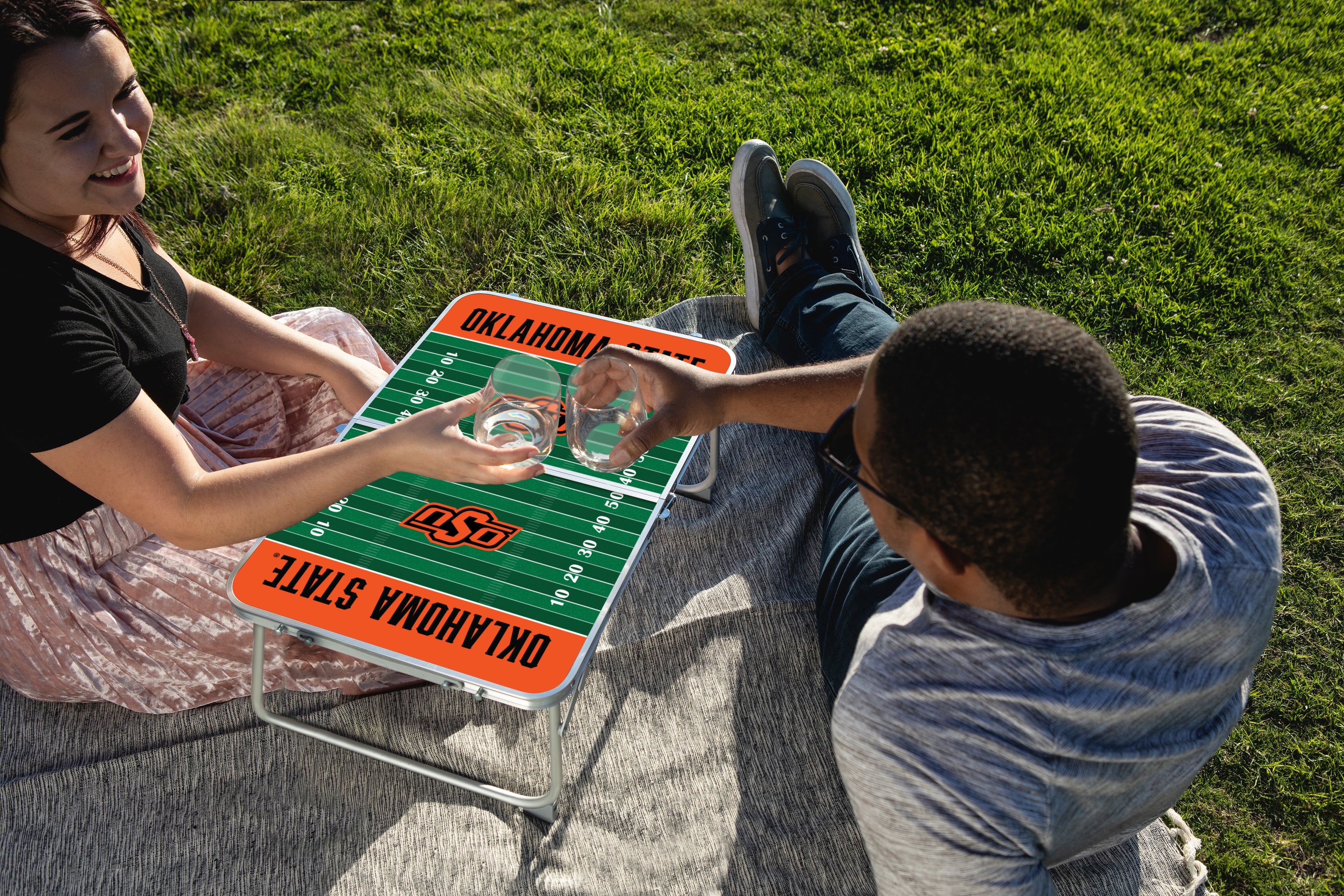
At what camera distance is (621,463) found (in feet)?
8.25

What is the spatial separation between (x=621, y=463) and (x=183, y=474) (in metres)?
1.09

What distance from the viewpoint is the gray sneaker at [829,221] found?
149 inches

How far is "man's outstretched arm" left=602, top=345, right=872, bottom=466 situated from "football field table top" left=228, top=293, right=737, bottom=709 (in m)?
0.16

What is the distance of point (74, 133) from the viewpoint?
2.31 metres

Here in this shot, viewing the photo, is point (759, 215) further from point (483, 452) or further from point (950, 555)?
point (950, 555)

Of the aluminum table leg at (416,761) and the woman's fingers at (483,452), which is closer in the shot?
the woman's fingers at (483,452)

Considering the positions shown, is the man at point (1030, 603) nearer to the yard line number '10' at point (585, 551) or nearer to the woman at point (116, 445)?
the yard line number '10' at point (585, 551)

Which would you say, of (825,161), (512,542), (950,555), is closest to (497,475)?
(512,542)

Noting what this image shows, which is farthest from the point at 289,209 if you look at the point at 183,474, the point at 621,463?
the point at 621,463

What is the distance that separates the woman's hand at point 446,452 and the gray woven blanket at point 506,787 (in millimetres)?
920

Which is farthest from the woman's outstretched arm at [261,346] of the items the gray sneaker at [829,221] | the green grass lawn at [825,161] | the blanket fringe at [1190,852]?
the blanket fringe at [1190,852]

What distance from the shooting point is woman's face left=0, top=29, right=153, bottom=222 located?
7.16 ft

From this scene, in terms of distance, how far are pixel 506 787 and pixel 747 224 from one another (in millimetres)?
2465

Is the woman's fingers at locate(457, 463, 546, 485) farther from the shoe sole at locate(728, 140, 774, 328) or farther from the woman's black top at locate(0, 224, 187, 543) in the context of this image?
the shoe sole at locate(728, 140, 774, 328)
